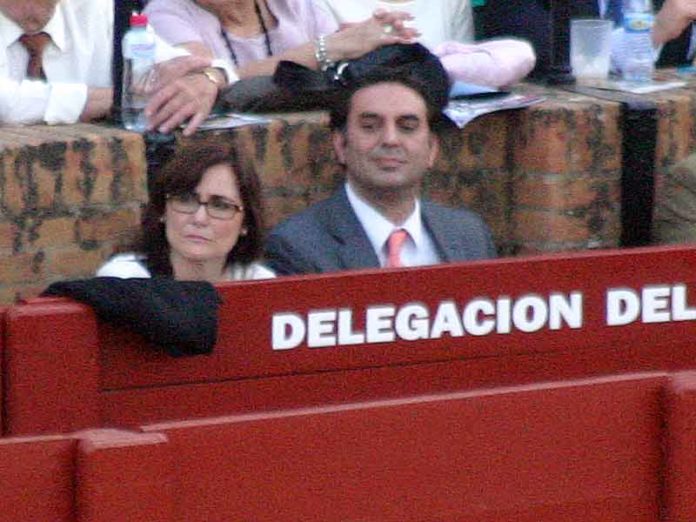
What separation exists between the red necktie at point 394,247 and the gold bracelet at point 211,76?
642 mm

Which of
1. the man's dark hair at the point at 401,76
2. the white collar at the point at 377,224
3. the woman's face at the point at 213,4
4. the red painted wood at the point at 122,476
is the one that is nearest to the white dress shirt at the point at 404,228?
the white collar at the point at 377,224

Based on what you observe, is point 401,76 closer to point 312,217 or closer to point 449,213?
point 449,213

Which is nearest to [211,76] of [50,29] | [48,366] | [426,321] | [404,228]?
[50,29]

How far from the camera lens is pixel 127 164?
5109 mm

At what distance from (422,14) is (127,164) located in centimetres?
134

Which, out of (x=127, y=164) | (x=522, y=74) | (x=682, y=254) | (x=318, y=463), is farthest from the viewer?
(x=522, y=74)

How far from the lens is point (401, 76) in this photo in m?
5.22

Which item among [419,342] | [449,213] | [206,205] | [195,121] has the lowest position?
[419,342]

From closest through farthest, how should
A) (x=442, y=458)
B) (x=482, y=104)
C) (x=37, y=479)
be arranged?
(x=37, y=479) < (x=442, y=458) < (x=482, y=104)

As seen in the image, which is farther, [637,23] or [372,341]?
[637,23]

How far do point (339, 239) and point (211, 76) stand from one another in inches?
25.3

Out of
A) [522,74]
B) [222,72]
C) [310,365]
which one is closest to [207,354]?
[310,365]

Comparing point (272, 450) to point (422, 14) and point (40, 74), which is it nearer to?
point (40, 74)

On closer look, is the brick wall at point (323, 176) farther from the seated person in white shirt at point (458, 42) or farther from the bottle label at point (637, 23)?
the bottle label at point (637, 23)
